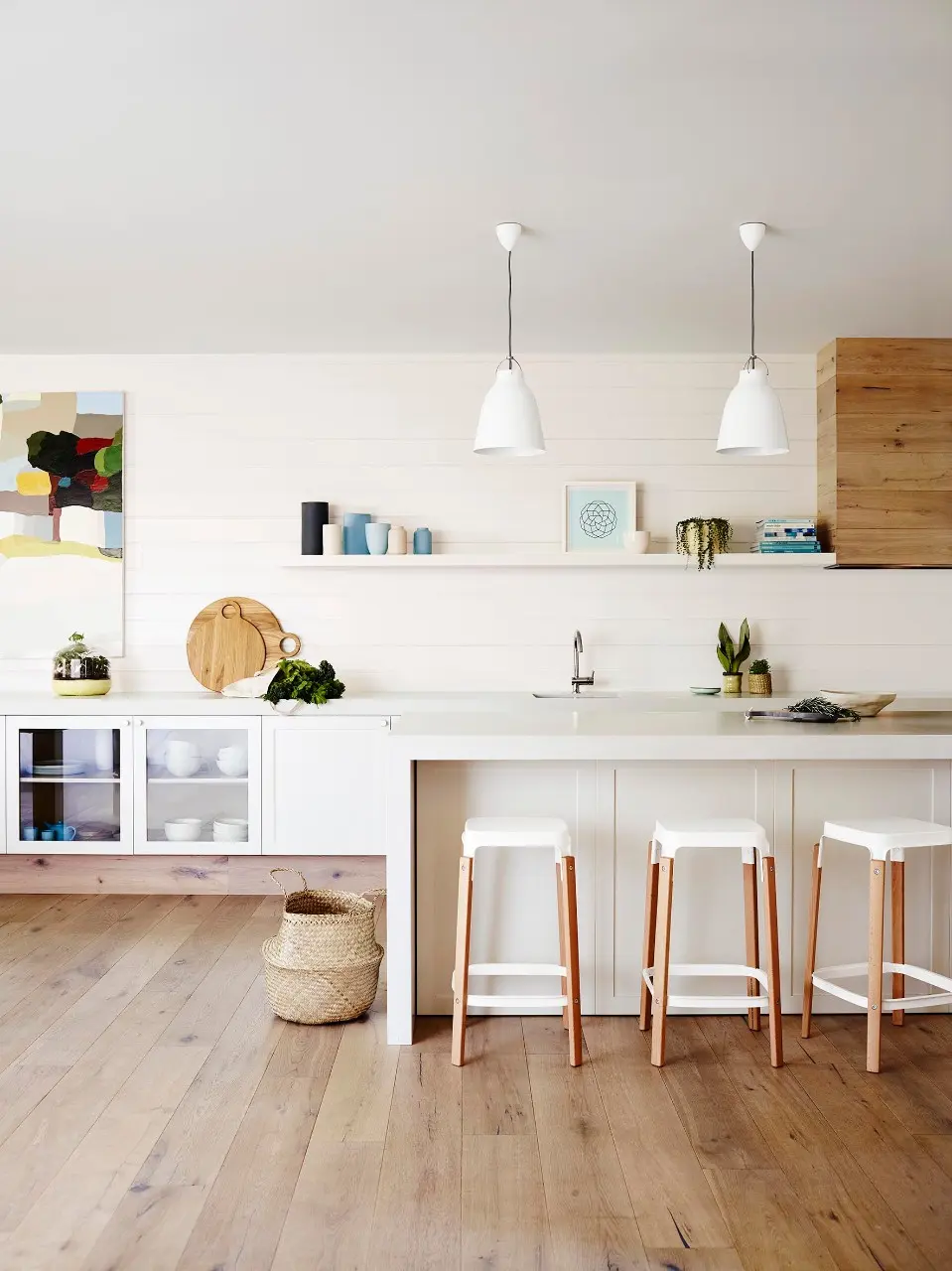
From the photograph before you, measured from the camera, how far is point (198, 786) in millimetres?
4691

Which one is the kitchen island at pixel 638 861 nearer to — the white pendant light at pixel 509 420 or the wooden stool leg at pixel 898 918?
the wooden stool leg at pixel 898 918

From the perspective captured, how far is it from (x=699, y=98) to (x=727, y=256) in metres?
1.20

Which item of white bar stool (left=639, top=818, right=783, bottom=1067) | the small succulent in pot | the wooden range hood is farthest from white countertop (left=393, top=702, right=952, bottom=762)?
the small succulent in pot

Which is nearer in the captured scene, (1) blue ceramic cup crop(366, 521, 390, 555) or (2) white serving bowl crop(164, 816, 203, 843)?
(2) white serving bowl crop(164, 816, 203, 843)

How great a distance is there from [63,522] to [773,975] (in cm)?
385

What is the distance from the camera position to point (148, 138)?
279 cm

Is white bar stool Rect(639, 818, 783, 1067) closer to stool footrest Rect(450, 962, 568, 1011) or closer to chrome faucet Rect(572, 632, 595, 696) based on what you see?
stool footrest Rect(450, 962, 568, 1011)

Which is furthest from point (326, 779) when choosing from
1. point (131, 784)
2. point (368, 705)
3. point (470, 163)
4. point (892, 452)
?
point (892, 452)

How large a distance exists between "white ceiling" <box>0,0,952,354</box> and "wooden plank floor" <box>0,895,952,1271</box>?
96.3 inches

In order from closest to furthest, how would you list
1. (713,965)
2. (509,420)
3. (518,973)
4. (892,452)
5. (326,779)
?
(518,973)
(713,965)
(509,420)
(326,779)
(892,452)

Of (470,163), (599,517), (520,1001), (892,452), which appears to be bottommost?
(520,1001)

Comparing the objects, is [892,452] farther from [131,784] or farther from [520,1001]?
[131,784]

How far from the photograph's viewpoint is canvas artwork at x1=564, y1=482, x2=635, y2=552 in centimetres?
510

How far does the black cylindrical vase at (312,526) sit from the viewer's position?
16.5ft
